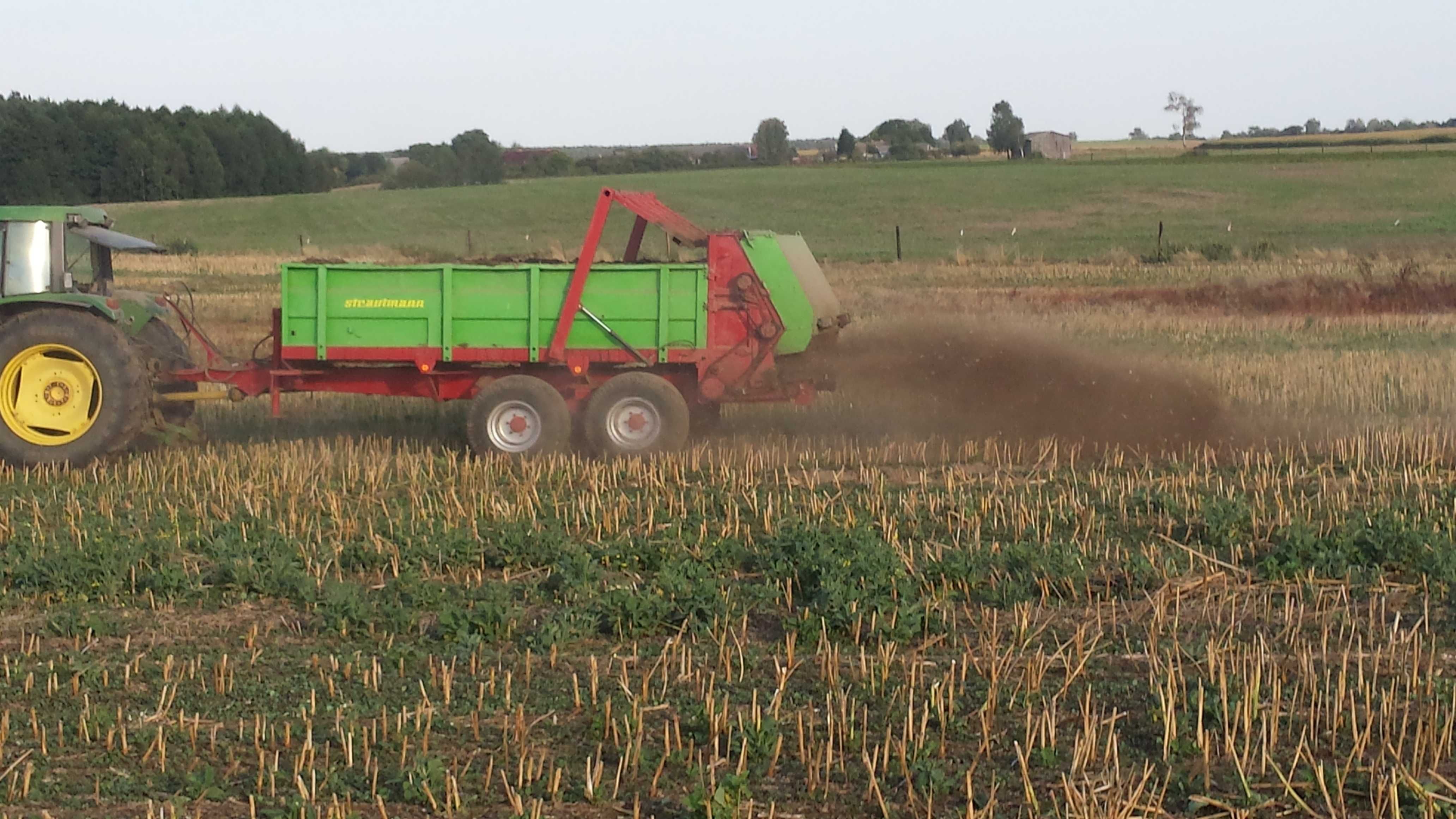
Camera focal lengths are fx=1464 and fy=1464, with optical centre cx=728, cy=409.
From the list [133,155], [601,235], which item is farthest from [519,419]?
[133,155]

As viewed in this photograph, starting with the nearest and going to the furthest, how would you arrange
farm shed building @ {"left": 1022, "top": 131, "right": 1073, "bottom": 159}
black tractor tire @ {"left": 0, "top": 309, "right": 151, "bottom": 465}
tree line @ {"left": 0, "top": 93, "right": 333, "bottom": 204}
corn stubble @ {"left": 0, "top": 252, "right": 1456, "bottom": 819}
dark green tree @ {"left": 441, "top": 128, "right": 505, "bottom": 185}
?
corn stubble @ {"left": 0, "top": 252, "right": 1456, "bottom": 819}
black tractor tire @ {"left": 0, "top": 309, "right": 151, "bottom": 465}
tree line @ {"left": 0, "top": 93, "right": 333, "bottom": 204}
dark green tree @ {"left": 441, "top": 128, "right": 505, "bottom": 185}
farm shed building @ {"left": 1022, "top": 131, "right": 1073, "bottom": 159}

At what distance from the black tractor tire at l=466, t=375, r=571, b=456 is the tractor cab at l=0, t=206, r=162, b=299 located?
111 inches

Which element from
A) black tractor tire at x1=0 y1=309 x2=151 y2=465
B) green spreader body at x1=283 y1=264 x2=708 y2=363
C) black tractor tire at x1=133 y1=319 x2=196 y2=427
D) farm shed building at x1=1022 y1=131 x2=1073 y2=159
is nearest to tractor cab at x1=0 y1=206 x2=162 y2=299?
black tractor tire at x1=0 y1=309 x2=151 y2=465

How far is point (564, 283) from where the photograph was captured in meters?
11.4

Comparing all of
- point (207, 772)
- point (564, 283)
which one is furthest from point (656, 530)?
point (207, 772)

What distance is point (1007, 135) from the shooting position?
86125 mm

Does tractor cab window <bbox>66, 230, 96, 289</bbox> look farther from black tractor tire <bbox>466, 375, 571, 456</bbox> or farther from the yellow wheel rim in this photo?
black tractor tire <bbox>466, 375, 571, 456</bbox>

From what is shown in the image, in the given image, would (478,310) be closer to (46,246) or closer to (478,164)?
(46,246)

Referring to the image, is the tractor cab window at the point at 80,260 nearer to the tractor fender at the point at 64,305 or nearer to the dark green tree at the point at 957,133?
the tractor fender at the point at 64,305

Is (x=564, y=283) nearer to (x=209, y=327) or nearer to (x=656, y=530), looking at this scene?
(x=656, y=530)

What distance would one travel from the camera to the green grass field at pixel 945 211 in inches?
1612

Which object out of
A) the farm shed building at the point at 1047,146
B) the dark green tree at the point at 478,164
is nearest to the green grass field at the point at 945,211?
the dark green tree at the point at 478,164

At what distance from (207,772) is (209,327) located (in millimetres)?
15802

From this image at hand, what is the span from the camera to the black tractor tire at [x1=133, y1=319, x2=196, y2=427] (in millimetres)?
11266
